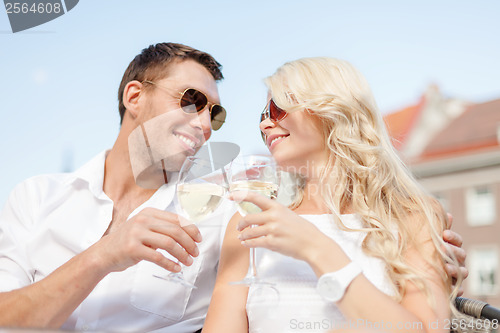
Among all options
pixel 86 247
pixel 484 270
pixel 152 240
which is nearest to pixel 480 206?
pixel 484 270

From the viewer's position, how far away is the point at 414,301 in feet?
3.93

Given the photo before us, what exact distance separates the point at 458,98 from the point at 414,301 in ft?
69.4

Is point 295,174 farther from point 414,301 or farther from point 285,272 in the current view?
point 414,301

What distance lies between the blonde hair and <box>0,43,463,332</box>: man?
304 mm

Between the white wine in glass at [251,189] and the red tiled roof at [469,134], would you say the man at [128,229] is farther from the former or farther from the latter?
the red tiled roof at [469,134]

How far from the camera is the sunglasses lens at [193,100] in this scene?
5.58 ft

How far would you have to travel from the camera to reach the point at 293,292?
1312 mm

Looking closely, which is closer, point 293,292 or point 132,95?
point 293,292

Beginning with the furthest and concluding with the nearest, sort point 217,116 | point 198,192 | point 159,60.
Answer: point 159,60 < point 217,116 < point 198,192

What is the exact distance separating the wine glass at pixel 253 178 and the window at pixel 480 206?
60.3 feet

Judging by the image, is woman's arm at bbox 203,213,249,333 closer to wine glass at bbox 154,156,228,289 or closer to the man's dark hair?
wine glass at bbox 154,156,228,289

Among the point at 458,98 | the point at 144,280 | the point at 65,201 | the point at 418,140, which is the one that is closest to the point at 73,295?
the point at 144,280

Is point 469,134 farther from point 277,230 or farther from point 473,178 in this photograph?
point 277,230

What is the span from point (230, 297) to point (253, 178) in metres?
0.41
